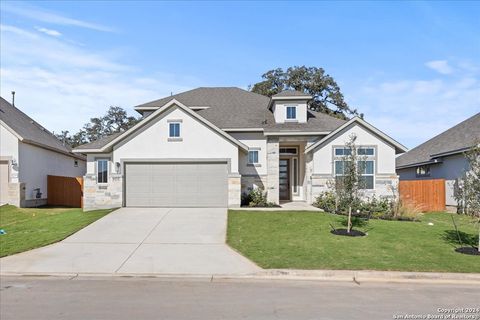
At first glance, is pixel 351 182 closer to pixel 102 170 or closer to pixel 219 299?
pixel 219 299

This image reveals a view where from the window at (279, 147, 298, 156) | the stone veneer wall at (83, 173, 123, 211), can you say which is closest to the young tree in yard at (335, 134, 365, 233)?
the window at (279, 147, 298, 156)

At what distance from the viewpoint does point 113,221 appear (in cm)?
1650

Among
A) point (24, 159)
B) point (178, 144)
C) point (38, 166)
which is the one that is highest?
point (178, 144)

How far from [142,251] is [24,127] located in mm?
18383

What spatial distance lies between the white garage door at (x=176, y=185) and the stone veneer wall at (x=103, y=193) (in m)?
0.39

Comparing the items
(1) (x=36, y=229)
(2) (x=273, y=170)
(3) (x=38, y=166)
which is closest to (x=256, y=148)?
(2) (x=273, y=170)

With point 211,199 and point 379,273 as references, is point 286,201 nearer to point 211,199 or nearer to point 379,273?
point 211,199

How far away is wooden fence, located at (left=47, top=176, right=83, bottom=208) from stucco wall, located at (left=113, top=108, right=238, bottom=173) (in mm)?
7541

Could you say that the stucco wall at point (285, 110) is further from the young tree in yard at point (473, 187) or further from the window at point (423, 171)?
the young tree in yard at point (473, 187)

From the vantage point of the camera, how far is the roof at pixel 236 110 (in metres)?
23.7

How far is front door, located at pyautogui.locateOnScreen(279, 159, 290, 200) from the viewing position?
25359mm

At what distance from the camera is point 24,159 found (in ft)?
78.9

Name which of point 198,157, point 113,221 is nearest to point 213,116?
point 198,157

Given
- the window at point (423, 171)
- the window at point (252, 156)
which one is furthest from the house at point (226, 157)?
the window at point (423, 171)
